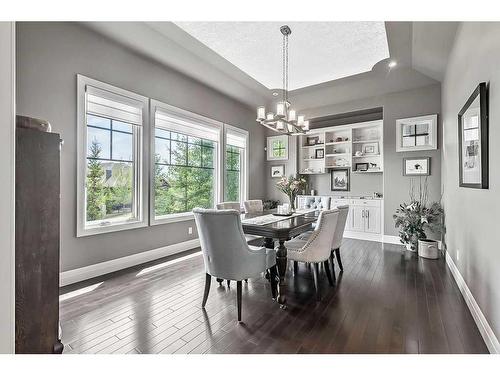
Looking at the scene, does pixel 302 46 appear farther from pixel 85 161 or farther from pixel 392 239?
pixel 392 239

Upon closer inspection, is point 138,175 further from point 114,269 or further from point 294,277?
Result: point 294,277

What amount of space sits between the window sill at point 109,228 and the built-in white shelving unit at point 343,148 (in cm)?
412

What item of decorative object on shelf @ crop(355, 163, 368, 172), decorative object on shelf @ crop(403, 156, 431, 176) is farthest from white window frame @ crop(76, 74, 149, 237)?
decorative object on shelf @ crop(403, 156, 431, 176)

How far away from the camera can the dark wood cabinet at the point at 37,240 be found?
3.93ft

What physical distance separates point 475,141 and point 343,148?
3.88 meters

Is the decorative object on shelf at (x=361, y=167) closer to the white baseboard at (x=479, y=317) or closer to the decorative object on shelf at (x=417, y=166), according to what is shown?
the decorative object on shelf at (x=417, y=166)

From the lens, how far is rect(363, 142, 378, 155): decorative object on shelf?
5.47 m

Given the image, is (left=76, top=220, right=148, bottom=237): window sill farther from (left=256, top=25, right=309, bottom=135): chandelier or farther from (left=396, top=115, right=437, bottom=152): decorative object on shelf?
(left=396, top=115, right=437, bottom=152): decorative object on shelf

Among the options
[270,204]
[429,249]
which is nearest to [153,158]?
[270,204]

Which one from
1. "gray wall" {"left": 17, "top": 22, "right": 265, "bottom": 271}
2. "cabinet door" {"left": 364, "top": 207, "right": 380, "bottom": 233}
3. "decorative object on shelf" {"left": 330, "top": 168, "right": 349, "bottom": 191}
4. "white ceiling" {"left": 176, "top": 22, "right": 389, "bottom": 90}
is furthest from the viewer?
"decorative object on shelf" {"left": 330, "top": 168, "right": 349, "bottom": 191}

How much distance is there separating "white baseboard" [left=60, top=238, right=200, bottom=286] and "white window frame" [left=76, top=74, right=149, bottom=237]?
0.43 m

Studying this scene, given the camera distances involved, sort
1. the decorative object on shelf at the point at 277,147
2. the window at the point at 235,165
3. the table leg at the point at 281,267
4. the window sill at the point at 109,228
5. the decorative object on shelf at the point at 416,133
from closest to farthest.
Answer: the table leg at the point at 281,267 → the window sill at the point at 109,228 → the decorative object on shelf at the point at 416,133 → the window at the point at 235,165 → the decorative object on shelf at the point at 277,147

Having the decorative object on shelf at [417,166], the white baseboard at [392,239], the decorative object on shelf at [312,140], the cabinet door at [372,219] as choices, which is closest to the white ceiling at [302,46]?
the decorative object on shelf at [312,140]
